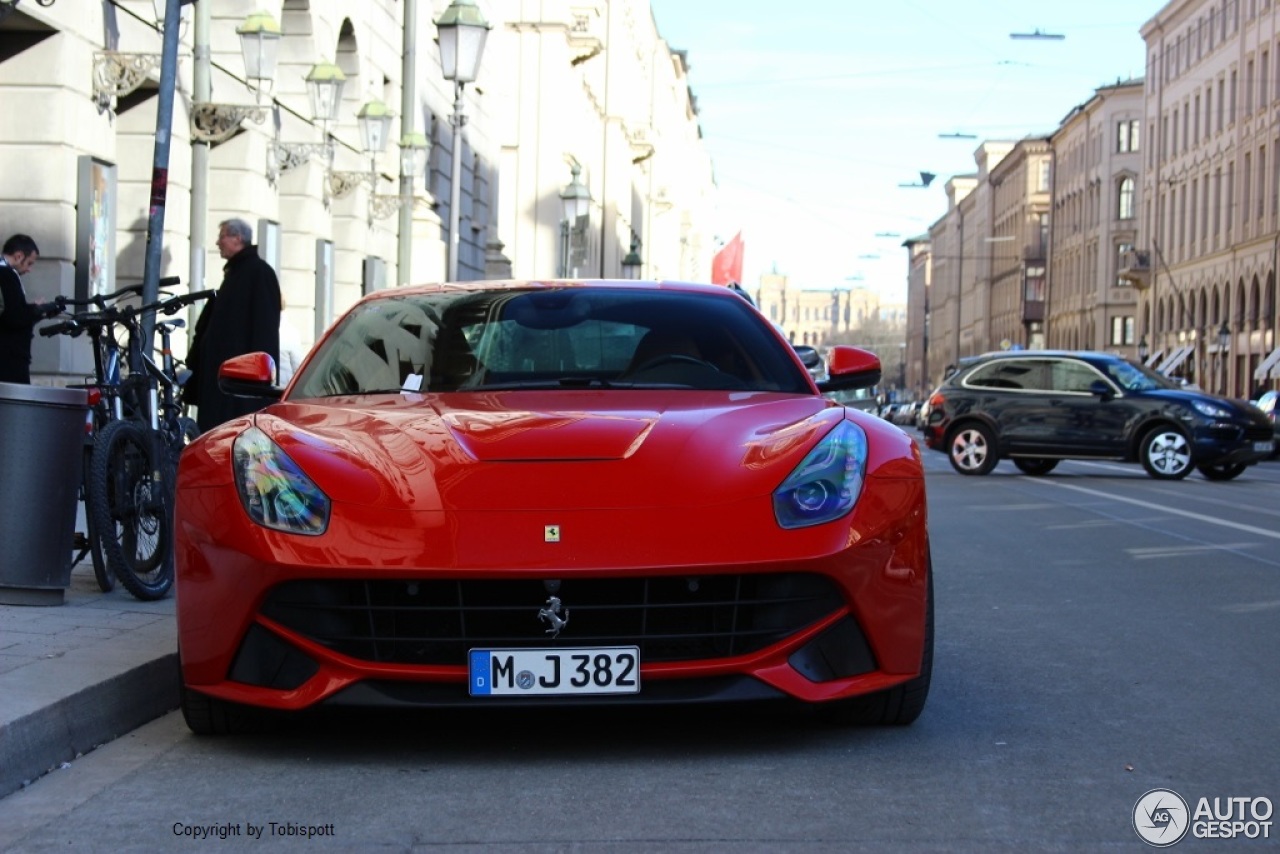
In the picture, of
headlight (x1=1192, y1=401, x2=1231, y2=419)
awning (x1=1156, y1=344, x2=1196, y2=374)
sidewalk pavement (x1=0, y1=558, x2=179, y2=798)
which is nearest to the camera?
sidewalk pavement (x1=0, y1=558, x2=179, y2=798)

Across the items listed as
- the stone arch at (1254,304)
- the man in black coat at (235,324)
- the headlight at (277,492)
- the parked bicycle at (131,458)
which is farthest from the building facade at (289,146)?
the stone arch at (1254,304)

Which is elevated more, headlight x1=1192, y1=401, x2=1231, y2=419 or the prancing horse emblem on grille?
headlight x1=1192, y1=401, x2=1231, y2=419

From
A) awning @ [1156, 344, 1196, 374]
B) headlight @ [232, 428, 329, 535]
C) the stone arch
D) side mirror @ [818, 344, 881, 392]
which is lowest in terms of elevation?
headlight @ [232, 428, 329, 535]

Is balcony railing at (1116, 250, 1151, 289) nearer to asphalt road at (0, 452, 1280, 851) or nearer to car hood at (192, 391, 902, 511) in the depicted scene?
asphalt road at (0, 452, 1280, 851)

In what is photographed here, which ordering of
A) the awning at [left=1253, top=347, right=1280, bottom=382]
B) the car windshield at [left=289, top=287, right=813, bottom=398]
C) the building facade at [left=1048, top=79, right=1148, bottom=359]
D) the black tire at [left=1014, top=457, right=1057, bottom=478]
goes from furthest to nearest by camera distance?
the building facade at [left=1048, top=79, right=1148, bottom=359]
the awning at [left=1253, top=347, right=1280, bottom=382]
the black tire at [left=1014, top=457, right=1057, bottom=478]
the car windshield at [left=289, top=287, right=813, bottom=398]

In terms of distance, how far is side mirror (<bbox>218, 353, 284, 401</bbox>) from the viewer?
6438 mm

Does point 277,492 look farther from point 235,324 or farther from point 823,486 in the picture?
point 235,324

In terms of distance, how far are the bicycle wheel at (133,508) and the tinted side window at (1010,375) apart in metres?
17.7

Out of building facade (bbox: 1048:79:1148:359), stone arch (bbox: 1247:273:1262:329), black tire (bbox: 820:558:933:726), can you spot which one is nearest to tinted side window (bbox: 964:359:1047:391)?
black tire (bbox: 820:558:933:726)

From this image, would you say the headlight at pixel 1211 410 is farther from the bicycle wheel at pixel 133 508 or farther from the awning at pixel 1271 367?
the awning at pixel 1271 367

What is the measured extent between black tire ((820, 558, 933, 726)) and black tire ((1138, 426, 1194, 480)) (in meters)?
19.3

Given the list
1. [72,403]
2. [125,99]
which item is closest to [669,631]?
[72,403]

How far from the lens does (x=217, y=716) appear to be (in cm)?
523

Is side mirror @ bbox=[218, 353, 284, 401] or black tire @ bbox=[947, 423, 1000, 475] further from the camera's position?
black tire @ bbox=[947, 423, 1000, 475]
